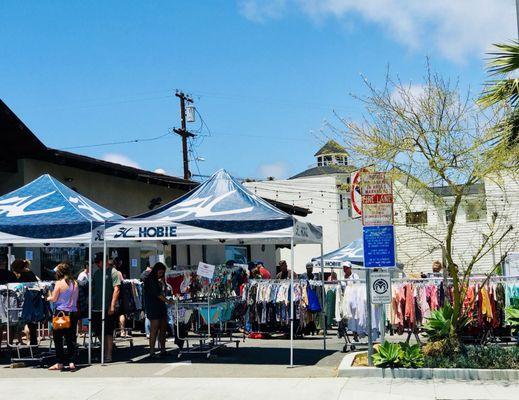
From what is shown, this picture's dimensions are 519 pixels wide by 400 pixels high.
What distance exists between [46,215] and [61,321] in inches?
81.4

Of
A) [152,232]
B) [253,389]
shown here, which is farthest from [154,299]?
[253,389]

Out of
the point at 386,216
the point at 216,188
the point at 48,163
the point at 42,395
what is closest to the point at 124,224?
the point at 216,188

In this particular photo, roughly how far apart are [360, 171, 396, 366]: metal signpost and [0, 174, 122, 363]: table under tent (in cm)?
474

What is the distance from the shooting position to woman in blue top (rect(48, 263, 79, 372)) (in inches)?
464

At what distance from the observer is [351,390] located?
9508 millimetres

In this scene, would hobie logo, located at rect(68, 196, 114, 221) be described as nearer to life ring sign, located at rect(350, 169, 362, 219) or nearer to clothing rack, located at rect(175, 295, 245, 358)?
clothing rack, located at rect(175, 295, 245, 358)

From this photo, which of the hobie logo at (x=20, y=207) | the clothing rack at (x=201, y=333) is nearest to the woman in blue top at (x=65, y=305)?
the hobie logo at (x=20, y=207)

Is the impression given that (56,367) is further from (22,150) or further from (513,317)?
(513,317)

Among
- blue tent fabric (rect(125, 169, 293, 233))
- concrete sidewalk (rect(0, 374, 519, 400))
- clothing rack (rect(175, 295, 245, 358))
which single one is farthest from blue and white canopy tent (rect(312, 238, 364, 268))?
concrete sidewalk (rect(0, 374, 519, 400))

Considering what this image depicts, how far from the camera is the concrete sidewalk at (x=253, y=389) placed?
920 centimetres

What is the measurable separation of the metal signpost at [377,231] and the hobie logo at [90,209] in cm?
498

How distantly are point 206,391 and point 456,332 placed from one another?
403 cm

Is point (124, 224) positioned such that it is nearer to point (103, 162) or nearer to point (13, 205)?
point (13, 205)

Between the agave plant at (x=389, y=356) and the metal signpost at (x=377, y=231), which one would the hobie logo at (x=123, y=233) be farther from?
the agave plant at (x=389, y=356)
